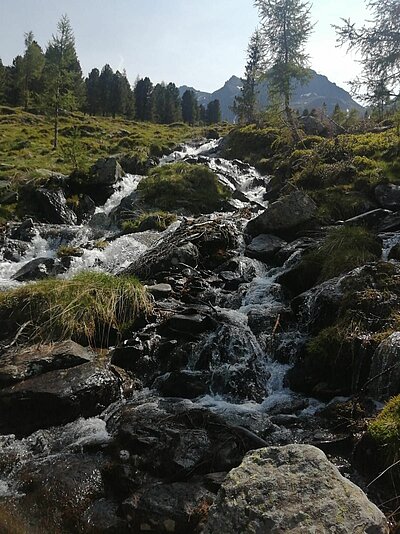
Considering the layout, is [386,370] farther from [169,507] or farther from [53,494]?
[53,494]

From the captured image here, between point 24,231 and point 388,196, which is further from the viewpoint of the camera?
point 24,231

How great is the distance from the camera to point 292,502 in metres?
3.04

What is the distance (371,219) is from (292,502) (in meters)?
11.1

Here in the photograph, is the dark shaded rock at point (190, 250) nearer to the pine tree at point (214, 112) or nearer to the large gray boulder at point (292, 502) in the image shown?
the large gray boulder at point (292, 502)

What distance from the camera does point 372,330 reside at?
6.79 m

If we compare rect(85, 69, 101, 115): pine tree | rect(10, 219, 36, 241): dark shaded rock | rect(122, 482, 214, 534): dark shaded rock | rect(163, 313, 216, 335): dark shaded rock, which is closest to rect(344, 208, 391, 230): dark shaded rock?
rect(163, 313, 216, 335): dark shaded rock

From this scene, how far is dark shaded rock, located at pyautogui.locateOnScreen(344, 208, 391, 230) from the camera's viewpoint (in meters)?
12.5

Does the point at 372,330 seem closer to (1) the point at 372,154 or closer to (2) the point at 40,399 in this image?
(2) the point at 40,399

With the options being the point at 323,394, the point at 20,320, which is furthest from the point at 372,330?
the point at 20,320

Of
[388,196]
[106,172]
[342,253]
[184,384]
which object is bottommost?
[184,384]

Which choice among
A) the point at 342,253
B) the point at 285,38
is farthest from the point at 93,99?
the point at 342,253

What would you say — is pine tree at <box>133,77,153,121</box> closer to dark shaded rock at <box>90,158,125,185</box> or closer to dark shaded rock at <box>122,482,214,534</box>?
dark shaded rock at <box>90,158,125,185</box>

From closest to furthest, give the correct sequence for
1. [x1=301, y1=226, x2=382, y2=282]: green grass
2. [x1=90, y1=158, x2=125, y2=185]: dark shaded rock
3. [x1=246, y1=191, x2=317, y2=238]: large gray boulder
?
[x1=301, y1=226, x2=382, y2=282]: green grass, [x1=246, y1=191, x2=317, y2=238]: large gray boulder, [x1=90, y1=158, x2=125, y2=185]: dark shaded rock

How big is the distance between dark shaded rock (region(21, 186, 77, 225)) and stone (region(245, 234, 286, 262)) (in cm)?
1051
